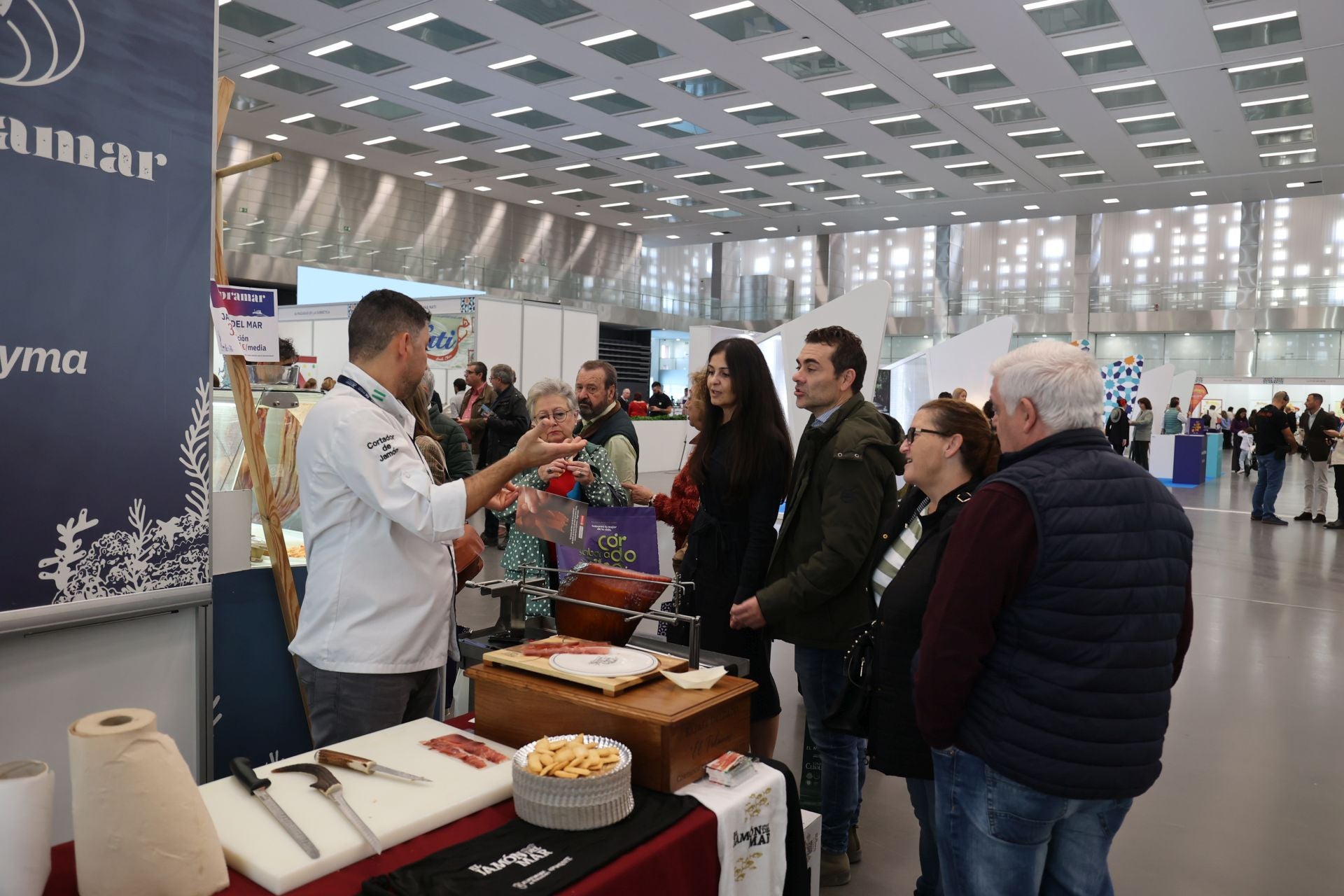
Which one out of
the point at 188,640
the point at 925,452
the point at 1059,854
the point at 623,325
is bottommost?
the point at 1059,854

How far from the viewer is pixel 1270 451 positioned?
10711 mm

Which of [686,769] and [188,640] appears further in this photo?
[188,640]

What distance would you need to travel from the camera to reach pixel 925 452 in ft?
7.07

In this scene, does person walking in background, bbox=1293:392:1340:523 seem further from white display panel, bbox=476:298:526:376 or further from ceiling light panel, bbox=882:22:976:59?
white display panel, bbox=476:298:526:376

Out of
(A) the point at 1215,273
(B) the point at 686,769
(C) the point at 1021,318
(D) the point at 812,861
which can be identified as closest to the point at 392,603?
(B) the point at 686,769

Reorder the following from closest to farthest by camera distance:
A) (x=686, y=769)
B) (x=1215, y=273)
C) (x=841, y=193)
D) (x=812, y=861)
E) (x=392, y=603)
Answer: (x=686, y=769), (x=392, y=603), (x=812, y=861), (x=841, y=193), (x=1215, y=273)

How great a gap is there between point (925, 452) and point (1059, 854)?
0.91 m

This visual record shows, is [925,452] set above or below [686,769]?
above

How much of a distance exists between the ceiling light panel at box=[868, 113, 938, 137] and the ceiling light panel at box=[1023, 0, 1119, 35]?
3.38 metres

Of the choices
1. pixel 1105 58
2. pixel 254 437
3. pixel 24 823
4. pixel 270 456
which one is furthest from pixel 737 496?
pixel 1105 58

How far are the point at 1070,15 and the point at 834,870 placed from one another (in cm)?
1031

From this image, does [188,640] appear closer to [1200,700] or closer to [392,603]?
[392,603]

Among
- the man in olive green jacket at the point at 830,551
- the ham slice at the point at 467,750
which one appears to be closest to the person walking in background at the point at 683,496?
the man in olive green jacket at the point at 830,551

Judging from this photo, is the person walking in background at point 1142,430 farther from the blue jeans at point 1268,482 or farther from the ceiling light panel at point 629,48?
the ceiling light panel at point 629,48
